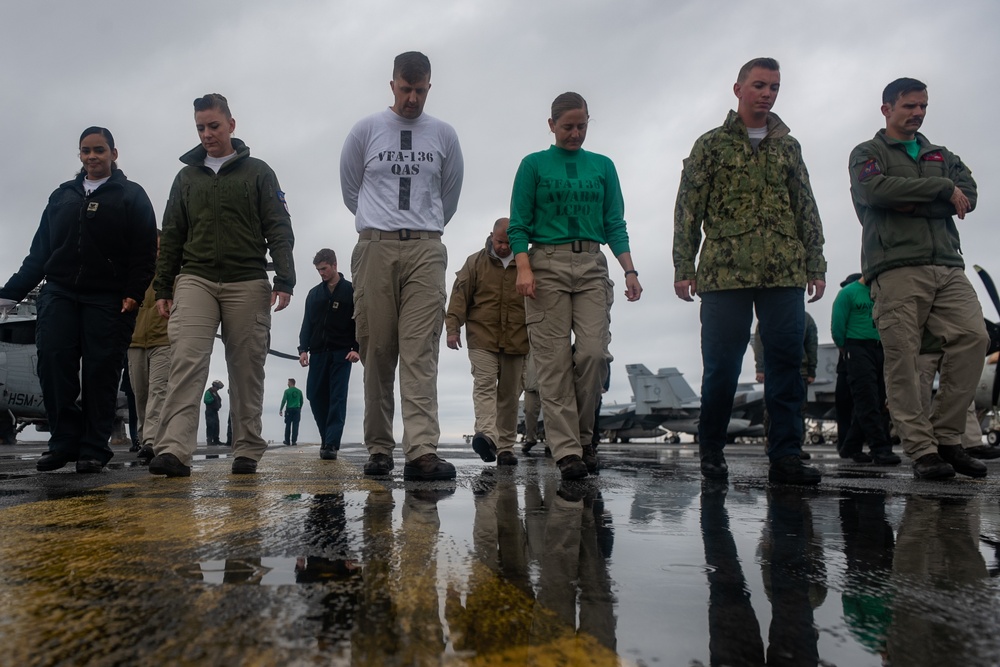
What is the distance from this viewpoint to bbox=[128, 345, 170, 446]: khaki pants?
21.6 feet

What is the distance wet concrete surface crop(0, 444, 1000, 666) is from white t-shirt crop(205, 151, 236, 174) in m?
2.55

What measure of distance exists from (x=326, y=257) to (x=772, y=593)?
6732mm

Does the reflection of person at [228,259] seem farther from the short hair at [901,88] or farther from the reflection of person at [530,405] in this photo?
the reflection of person at [530,405]

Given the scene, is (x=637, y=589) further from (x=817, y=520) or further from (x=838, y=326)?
(x=838, y=326)

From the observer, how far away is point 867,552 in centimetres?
166

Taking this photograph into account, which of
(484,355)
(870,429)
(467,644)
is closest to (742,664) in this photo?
(467,644)

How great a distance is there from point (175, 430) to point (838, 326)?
5953 millimetres

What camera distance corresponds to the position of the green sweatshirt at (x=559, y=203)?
13.7 ft

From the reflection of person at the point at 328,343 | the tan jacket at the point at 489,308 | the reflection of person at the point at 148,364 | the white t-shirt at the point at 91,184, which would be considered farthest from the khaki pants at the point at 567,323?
the reflection of person at the point at 148,364

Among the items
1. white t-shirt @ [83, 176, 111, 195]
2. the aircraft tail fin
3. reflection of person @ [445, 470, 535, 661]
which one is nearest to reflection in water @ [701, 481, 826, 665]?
reflection of person @ [445, 470, 535, 661]

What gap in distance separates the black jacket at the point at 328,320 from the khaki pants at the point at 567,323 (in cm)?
344

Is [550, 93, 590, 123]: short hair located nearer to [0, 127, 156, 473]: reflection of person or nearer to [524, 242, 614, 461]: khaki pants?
[524, 242, 614, 461]: khaki pants

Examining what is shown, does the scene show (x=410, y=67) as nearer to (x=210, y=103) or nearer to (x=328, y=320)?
(x=210, y=103)

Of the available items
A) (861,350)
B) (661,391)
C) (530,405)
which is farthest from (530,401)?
A: (661,391)
